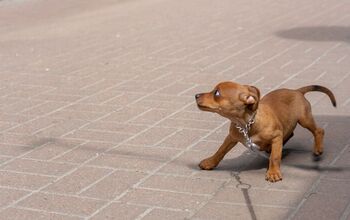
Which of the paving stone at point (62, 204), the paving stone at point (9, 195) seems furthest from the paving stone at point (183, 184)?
the paving stone at point (9, 195)

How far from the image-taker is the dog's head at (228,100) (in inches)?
179

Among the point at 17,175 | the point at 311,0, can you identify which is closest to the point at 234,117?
the point at 17,175

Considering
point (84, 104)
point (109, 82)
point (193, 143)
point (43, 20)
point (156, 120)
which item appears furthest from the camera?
point (43, 20)

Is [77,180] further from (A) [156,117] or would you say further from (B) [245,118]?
(A) [156,117]

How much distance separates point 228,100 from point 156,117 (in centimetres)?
192

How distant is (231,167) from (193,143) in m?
0.61

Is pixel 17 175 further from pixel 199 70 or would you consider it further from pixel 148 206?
pixel 199 70

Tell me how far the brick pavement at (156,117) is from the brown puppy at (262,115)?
15 cm

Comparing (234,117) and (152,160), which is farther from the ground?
(234,117)

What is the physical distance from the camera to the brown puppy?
14.9 feet

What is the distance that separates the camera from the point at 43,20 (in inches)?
525

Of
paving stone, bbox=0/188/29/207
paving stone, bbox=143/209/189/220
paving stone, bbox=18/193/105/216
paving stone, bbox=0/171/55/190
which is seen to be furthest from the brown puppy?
paving stone, bbox=0/188/29/207

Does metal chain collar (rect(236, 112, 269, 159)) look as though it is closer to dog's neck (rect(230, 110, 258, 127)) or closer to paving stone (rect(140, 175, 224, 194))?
dog's neck (rect(230, 110, 258, 127))

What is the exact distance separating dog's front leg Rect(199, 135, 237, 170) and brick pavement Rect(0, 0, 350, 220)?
0.18 feet
